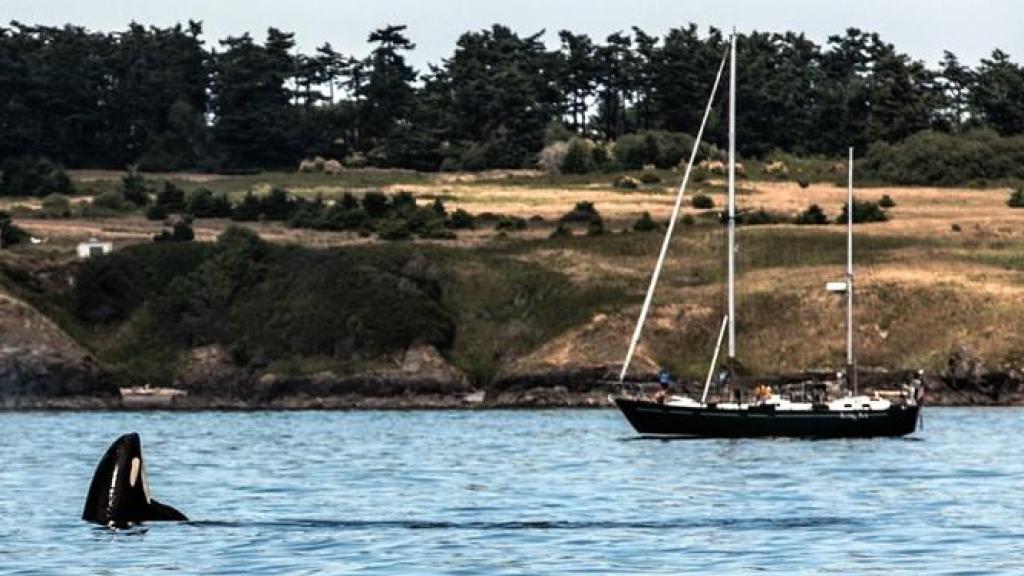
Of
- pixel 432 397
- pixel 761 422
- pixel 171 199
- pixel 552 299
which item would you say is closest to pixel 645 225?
pixel 552 299

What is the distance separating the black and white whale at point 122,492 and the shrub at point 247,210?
13740cm

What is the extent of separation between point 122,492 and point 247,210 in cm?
14042

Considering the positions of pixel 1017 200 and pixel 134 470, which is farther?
pixel 1017 200

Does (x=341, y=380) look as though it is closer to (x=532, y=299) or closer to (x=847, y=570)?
(x=532, y=299)

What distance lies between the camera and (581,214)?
595 feet

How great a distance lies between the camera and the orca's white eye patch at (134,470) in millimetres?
50325

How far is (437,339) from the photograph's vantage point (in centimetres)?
15400

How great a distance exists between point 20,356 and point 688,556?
344ft

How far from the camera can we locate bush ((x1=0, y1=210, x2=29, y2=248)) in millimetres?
169875

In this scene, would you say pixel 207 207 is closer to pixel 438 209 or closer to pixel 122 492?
pixel 438 209

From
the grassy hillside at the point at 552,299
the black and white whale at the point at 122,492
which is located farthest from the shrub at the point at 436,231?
the black and white whale at the point at 122,492

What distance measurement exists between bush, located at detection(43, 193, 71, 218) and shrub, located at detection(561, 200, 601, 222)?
38524 millimetres

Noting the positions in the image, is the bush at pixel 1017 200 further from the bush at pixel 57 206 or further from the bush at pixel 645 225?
the bush at pixel 57 206

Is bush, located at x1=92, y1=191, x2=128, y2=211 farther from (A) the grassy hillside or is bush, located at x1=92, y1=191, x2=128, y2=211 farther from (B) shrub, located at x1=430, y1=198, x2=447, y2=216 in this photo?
(B) shrub, located at x1=430, y1=198, x2=447, y2=216
